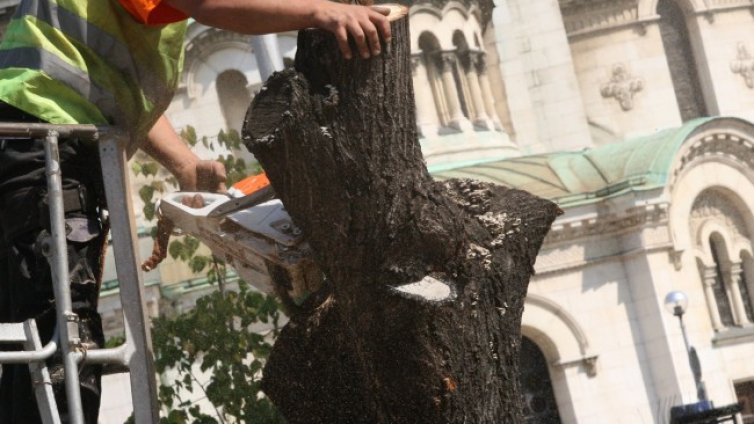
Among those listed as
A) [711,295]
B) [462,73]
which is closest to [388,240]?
[711,295]

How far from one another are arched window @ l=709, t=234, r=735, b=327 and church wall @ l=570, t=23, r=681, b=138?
7864 millimetres

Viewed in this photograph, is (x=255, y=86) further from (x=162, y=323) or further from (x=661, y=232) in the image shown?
(x=162, y=323)

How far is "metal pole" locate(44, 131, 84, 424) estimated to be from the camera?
3.96 m

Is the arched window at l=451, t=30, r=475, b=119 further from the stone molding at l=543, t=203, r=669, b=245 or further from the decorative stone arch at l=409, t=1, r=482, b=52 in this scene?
the stone molding at l=543, t=203, r=669, b=245

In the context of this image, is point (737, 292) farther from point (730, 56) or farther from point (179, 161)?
point (179, 161)

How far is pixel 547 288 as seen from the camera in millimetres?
29812

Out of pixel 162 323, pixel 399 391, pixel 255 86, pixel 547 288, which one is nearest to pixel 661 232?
pixel 547 288

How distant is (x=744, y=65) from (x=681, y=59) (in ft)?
5.00

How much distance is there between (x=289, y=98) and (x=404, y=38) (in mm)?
392

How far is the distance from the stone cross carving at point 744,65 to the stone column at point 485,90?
6938 mm

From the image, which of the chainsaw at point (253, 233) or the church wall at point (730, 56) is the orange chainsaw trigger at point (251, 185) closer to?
the chainsaw at point (253, 233)

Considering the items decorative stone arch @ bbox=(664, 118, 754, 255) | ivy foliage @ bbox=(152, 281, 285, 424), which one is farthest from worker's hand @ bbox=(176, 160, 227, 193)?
decorative stone arch @ bbox=(664, 118, 754, 255)

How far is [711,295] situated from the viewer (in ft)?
104

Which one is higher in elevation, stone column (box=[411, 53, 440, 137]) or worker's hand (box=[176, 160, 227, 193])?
stone column (box=[411, 53, 440, 137])
